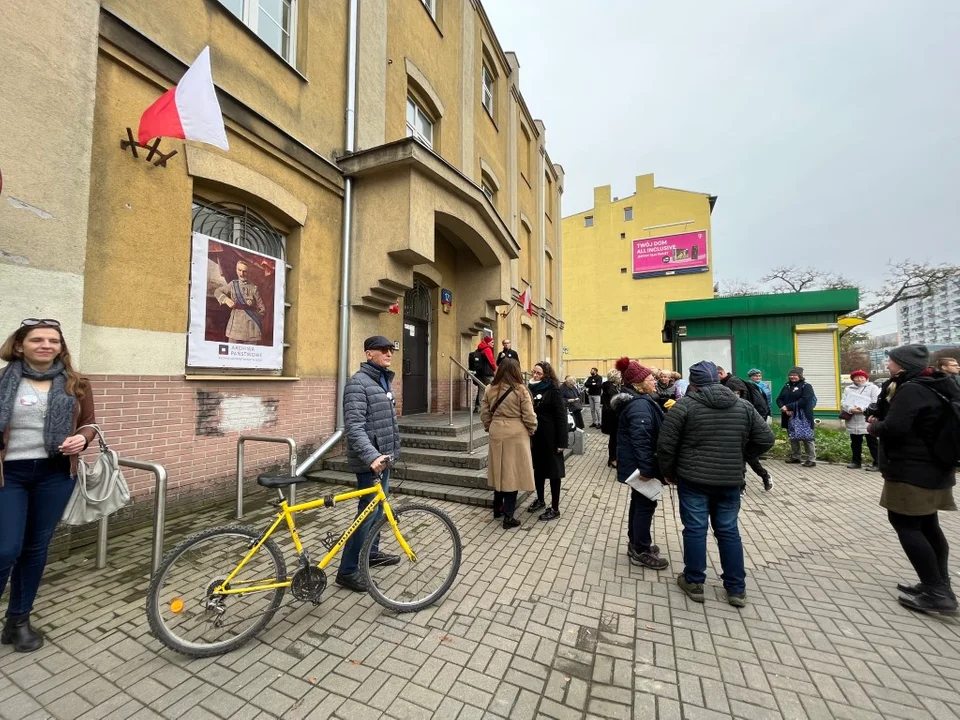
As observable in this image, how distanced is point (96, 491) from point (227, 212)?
3863mm

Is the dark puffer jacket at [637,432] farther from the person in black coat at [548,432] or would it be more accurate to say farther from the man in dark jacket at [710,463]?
the person in black coat at [548,432]

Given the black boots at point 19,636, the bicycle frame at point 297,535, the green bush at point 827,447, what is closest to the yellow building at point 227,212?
the black boots at point 19,636

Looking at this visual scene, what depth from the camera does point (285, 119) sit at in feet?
18.7

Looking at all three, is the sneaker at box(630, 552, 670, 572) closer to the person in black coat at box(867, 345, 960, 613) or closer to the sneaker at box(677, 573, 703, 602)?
the sneaker at box(677, 573, 703, 602)

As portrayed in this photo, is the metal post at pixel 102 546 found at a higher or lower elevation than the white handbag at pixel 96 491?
lower

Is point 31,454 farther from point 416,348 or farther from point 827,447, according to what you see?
point 827,447

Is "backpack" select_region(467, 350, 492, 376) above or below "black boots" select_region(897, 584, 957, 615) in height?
above

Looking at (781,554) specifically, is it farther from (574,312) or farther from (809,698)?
(574,312)

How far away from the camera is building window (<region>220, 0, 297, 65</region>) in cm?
552

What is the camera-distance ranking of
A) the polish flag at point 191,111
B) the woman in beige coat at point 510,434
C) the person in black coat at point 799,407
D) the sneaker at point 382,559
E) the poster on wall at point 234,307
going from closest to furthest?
the sneaker at point 382,559, the polish flag at point 191,111, the woman in beige coat at point 510,434, the poster on wall at point 234,307, the person in black coat at point 799,407

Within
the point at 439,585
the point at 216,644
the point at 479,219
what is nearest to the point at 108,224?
the point at 216,644

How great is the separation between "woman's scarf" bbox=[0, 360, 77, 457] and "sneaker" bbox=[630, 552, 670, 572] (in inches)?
168

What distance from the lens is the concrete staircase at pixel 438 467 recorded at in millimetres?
5262

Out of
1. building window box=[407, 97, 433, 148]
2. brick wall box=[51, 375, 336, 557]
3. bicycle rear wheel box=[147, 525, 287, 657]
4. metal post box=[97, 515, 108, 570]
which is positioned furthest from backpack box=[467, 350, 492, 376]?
bicycle rear wheel box=[147, 525, 287, 657]
